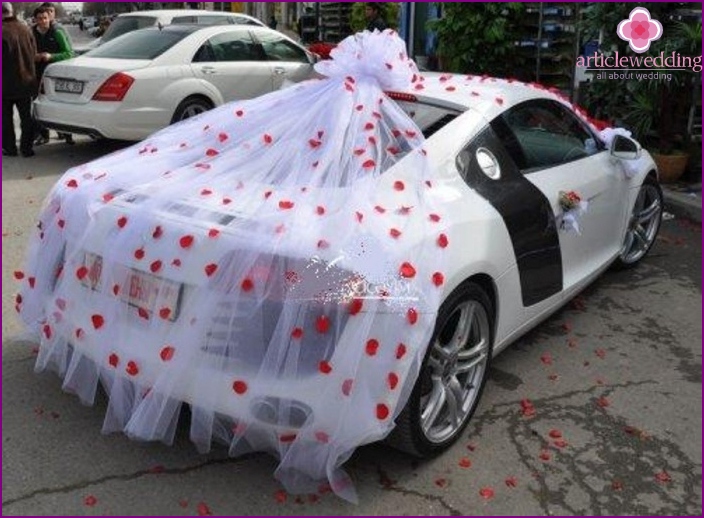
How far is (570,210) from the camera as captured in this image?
3.88 meters

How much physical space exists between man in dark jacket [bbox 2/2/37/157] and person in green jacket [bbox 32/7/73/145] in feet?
1.07

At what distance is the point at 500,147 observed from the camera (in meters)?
3.60

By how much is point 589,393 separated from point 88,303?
2415 mm

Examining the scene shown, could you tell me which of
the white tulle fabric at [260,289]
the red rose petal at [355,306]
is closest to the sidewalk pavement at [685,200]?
the white tulle fabric at [260,289]

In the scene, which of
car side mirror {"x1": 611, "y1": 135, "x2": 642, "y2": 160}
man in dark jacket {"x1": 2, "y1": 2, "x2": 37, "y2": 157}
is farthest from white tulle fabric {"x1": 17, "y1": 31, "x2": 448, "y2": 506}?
man in dark jacket {"x1": 2, "y1": 2, "x2": 37, "y2": 157}

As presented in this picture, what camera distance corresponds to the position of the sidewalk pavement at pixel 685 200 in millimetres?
6957

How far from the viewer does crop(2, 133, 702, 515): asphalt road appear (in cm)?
280

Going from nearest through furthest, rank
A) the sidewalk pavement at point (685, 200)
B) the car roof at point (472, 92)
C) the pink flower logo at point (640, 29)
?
the car roof at point (472, 92) < the sidewalk pavement at point (685, 200) < the pink flower logo at point (640, 29)

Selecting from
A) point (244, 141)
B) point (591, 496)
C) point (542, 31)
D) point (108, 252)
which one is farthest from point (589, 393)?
point (542, 31)

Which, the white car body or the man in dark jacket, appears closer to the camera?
the white car body

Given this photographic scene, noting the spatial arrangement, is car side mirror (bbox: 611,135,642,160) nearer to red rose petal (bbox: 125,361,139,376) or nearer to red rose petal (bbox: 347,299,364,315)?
red rose petal (bbox: 347,299,364,315)

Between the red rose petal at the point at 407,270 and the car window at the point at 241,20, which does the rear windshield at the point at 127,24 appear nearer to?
the car window at the point at 241,20

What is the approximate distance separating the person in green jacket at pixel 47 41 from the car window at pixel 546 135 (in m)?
7.33

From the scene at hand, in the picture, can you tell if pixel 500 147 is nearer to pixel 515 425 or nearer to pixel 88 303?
pixel 515 425
